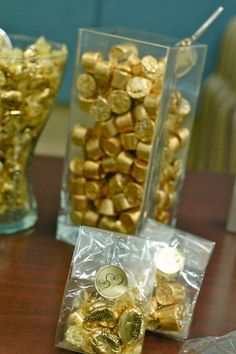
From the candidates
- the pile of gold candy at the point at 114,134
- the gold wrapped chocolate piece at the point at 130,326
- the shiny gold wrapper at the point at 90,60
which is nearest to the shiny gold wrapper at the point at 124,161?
the pile of gold candy at the point at 114,134

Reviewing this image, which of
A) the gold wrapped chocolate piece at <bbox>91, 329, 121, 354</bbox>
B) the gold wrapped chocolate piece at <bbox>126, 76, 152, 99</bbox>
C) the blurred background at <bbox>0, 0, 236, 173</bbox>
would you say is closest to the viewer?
the gold wrapped chocolate piece at <bbox>91, 329, 121, 354</bbox>

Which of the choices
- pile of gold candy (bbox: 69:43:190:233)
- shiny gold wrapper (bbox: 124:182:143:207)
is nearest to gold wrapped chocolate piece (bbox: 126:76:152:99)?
pile of gold candy (bbox: 69:43:190:233)

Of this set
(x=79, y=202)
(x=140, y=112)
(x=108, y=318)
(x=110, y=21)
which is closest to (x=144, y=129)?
(x=140, y=112)

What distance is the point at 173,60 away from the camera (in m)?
0.66

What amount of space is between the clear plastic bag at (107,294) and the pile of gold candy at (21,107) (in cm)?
18

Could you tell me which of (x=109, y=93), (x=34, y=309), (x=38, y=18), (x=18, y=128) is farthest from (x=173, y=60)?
(x=38, y=18)

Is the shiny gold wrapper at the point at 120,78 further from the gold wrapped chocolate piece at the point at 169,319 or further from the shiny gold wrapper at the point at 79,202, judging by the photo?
the gold wrapped chocolate piece at the point at 169,319

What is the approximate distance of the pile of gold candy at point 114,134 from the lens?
648mm

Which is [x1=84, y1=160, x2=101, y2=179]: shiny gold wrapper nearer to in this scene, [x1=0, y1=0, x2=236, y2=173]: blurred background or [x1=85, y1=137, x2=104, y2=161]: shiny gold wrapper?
[x1=85, y1=137, x2=104, y2=161]: shiny gold wrapper

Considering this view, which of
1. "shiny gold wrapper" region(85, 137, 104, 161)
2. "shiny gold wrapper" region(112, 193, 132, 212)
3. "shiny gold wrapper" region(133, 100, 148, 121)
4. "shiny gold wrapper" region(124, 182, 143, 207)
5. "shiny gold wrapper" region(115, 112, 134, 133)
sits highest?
"shiny gold wrapper" region(133, 100, 148, 121)

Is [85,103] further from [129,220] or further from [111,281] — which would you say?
[111,281]

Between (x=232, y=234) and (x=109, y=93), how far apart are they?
0.27 metres

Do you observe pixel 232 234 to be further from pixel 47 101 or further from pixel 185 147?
pixel 47 101

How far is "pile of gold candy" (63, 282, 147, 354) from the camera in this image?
486 millimetres
